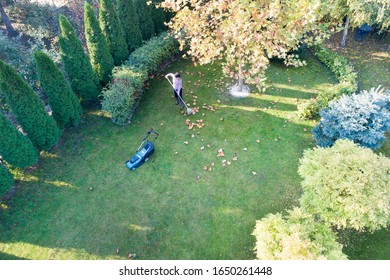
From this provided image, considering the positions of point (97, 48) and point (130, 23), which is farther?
point (130, 23)

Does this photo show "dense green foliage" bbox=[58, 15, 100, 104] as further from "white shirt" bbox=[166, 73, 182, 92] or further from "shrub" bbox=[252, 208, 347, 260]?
"shrub" bbox=[252, 208, 347, 260]

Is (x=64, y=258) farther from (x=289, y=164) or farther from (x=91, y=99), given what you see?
(x=289, y=164)

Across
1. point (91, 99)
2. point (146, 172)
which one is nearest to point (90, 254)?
point (146, 172)

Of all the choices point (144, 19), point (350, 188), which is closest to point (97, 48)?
point (144, 19)

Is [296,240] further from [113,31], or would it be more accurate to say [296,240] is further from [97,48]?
[113,31]

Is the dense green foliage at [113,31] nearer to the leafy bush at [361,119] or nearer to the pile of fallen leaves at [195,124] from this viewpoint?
the pile of fallen leaves at [195,124]

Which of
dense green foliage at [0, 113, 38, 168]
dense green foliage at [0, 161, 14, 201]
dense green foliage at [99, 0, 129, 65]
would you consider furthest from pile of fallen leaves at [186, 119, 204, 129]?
dense green foliage at [0, 161, 14, 201]
